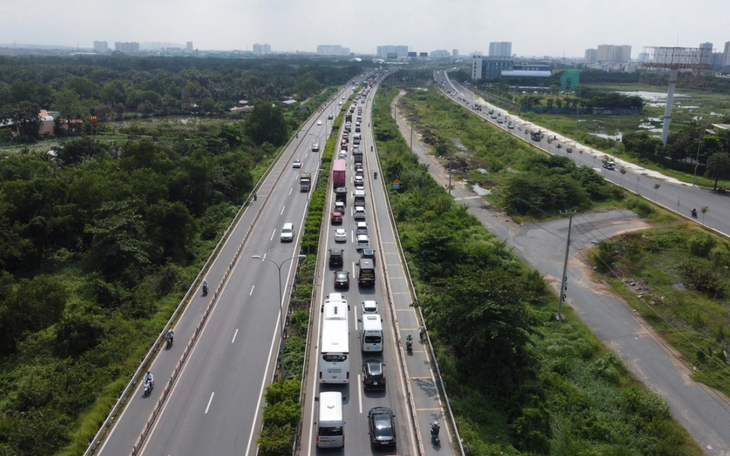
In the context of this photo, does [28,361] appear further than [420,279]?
No

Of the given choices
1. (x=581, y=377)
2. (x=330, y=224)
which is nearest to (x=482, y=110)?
(x=330, y=224)

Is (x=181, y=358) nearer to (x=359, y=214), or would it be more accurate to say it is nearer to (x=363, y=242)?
(x=363, y=242)

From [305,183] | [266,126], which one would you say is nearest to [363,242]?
[305,183]

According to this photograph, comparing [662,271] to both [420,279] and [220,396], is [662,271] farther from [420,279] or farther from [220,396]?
[220,396]

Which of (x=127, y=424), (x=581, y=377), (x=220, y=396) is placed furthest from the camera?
(x=581, y=377)

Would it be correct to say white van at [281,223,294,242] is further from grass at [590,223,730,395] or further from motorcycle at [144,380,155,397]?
grass at [590,223,730,395]

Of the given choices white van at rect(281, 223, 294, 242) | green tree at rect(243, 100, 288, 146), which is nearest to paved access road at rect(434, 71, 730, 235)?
white van at rect(281, 223, 294, 242)
